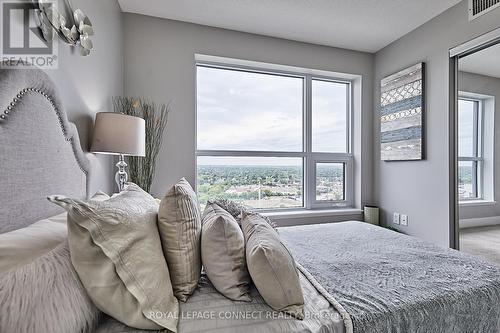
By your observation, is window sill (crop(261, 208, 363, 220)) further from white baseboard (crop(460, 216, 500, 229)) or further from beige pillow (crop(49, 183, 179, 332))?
beige pillow (crop(49, 183, 179, 332))

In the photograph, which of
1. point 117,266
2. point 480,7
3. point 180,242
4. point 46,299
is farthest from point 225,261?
point 480,7

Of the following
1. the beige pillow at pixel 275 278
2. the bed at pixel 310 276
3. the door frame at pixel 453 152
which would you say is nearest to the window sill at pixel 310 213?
the door frame at pixel 453 152

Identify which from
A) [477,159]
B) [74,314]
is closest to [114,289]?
[74,314]

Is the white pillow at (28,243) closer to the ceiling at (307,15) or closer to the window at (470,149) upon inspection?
the ceiling at (307,15)

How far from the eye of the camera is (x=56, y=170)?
1.12m

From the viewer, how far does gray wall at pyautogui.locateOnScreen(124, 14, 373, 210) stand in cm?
249

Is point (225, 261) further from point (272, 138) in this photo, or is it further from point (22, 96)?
point (272, 138)

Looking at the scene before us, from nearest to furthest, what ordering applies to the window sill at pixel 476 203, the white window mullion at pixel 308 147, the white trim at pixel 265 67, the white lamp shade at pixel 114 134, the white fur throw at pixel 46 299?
the white fur throw at pixel 46 299
the white lamp shade at pixel 114 134
the window sill at pixel 476 203
the white trim at pixel 265 67
the white window mullion at pixel 308 147

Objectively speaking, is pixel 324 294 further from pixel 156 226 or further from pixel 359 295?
pixel 156 226

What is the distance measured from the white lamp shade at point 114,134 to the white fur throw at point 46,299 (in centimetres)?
97

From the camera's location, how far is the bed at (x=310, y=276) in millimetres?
820

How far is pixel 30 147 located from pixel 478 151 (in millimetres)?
3068

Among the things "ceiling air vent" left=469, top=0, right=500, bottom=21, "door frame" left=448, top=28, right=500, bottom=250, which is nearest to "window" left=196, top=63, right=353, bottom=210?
"door frame" left=448, top=28, right=500, bottom=250

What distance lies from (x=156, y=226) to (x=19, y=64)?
73 cm
